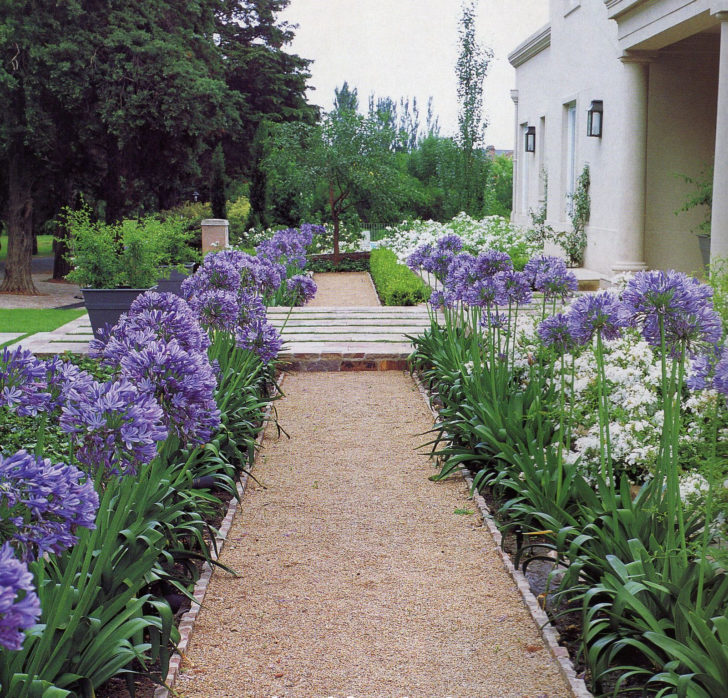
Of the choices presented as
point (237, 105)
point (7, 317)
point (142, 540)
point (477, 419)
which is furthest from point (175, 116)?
point (142, 540)

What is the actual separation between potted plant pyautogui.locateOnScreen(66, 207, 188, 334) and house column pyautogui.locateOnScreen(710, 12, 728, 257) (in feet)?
18.9

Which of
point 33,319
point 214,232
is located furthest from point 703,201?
point 214,232

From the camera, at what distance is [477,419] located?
17.9ft

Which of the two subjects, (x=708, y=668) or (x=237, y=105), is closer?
(x=708, y=668)

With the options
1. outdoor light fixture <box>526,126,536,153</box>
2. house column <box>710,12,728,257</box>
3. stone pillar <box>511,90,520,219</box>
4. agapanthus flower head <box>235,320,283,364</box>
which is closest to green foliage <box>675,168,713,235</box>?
house column <box>710,12,728,257</box>

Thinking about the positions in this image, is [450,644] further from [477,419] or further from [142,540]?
[477,419]

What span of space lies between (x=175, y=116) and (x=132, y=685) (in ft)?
64.5

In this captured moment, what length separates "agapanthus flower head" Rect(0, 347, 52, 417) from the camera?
2670 millimetres

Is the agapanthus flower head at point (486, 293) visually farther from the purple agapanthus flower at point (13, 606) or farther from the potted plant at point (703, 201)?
the potted plant at point (703, 201)

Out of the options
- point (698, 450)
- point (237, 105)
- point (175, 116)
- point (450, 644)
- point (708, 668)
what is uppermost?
point (237, 105)

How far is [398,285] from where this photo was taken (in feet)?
46.2

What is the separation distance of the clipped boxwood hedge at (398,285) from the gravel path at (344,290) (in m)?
0.29

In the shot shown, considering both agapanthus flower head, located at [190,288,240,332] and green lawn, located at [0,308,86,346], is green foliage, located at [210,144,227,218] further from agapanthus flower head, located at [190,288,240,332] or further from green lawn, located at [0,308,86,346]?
agapanthus flower head, located at [190,288,240,332]

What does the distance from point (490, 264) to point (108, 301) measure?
16.7 feet
